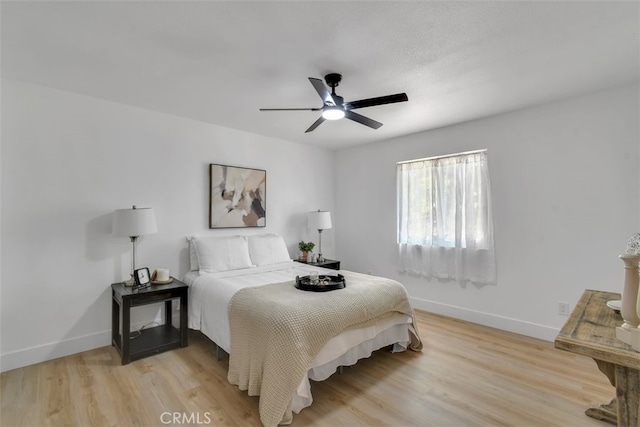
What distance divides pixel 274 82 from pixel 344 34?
858mm

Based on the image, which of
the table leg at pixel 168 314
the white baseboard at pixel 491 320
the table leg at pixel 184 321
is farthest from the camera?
the table leg at pixel 168 314

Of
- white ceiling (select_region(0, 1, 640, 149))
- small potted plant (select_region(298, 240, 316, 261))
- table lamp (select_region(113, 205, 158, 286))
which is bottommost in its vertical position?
small potted plant (select_region(298, 240, 316, 261))

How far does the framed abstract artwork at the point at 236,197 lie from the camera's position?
3727mm

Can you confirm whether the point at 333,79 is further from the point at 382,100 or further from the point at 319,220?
the point at 319,220

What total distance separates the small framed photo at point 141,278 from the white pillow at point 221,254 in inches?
20.4

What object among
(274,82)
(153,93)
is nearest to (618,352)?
(274,82)

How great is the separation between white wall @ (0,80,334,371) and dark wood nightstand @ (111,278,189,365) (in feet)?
0.52

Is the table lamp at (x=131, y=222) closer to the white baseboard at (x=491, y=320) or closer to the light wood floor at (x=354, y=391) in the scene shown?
the light wood floor at (x=354, y=391)

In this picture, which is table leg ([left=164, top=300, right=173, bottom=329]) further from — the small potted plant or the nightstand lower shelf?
the small potted plant

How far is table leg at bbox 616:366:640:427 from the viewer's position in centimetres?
128

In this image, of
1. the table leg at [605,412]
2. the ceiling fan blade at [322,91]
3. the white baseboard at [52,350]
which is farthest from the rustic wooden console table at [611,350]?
the white baseboard at [52,350]

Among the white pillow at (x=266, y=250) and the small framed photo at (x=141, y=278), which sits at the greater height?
the white pillow at (x=266, y=250)

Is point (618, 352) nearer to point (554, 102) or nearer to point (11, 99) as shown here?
point (554, 102)

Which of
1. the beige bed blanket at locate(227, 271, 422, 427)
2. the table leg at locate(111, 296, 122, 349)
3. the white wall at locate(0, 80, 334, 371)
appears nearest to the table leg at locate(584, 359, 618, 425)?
the beige bed blanket at locate(227, 271, 422, 427)
